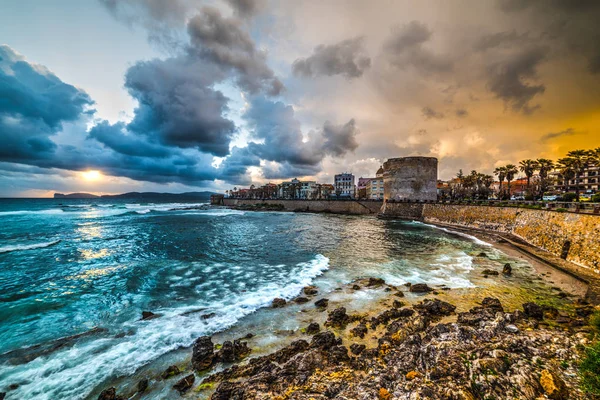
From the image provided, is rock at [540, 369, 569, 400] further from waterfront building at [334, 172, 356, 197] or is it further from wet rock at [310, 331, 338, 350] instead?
waterfront building at [334, 172, 356, 197]

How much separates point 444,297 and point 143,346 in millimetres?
10977

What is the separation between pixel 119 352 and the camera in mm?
6863

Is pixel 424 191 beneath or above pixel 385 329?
above

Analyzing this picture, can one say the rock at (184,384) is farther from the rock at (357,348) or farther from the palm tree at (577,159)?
the palm tree at (577,159)

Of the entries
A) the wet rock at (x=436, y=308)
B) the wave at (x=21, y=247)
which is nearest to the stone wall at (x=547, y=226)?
the wet rock at (x=436, y=308)

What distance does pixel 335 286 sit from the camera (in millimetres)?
11453

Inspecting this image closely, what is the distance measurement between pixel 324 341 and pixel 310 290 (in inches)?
169

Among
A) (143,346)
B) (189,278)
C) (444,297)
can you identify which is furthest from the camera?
(189,278)

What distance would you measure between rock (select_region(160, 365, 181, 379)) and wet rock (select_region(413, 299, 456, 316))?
776 cm

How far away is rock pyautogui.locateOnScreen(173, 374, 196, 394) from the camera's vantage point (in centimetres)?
532

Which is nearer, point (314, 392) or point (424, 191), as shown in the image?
point (314, 392)

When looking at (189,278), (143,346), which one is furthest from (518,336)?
(189,278)

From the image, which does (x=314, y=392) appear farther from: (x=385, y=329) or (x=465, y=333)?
(x=465, y=333)

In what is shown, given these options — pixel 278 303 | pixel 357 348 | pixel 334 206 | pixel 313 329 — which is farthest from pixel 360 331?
pixel 334 206
